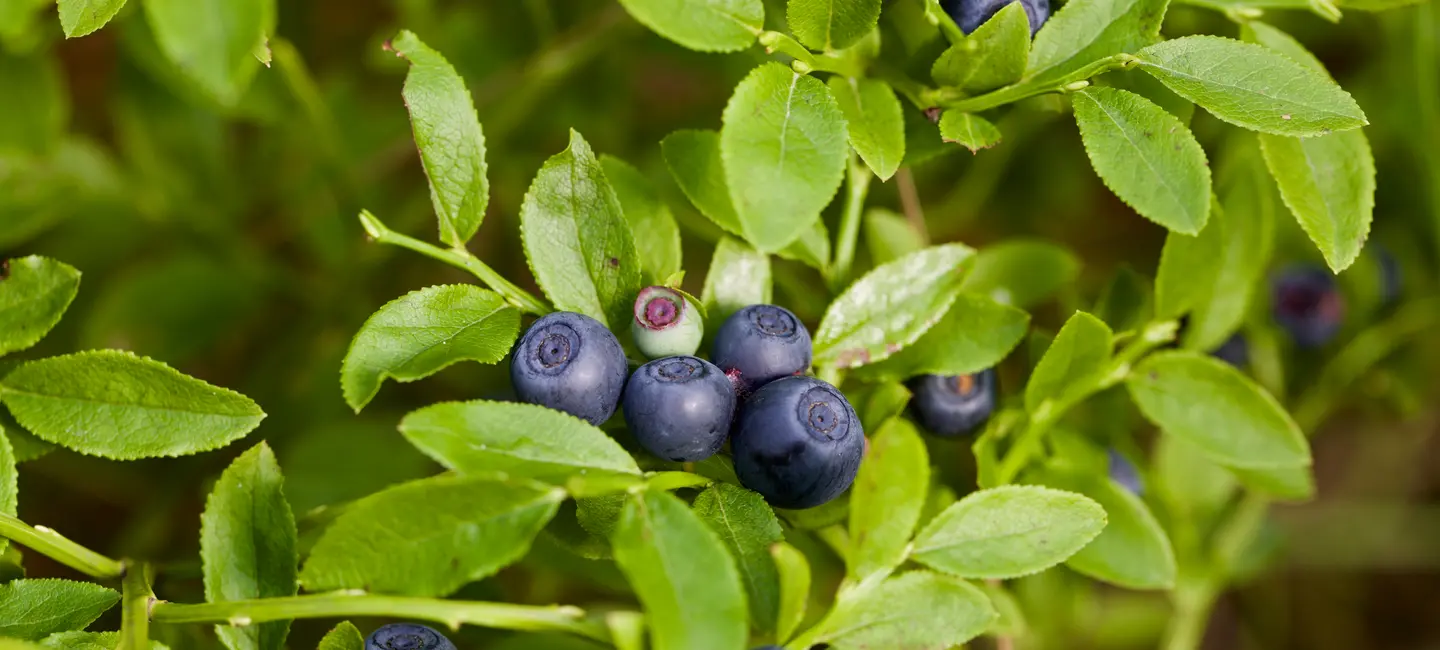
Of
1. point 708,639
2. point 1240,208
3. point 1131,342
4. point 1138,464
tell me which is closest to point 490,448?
point 708,639

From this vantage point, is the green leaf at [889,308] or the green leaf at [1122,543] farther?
the green leaf at [1122,543]

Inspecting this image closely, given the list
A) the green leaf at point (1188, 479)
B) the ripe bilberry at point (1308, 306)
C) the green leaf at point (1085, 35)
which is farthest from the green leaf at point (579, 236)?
the ripe bilberry at point (1308, 306)

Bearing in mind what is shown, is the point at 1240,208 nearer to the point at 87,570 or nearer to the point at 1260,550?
the point at 1260,550

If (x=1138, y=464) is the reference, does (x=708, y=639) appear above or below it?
above

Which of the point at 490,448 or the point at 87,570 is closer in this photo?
the point at 490,448

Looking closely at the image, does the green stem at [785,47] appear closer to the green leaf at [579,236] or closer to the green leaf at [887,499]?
the green leaf at [579,236]

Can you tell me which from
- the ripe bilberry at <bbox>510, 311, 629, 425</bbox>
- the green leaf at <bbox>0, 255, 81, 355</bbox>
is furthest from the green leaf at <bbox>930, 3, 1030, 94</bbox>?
the green leaf at <bbox>0, 255, 81, 355</bbox>
